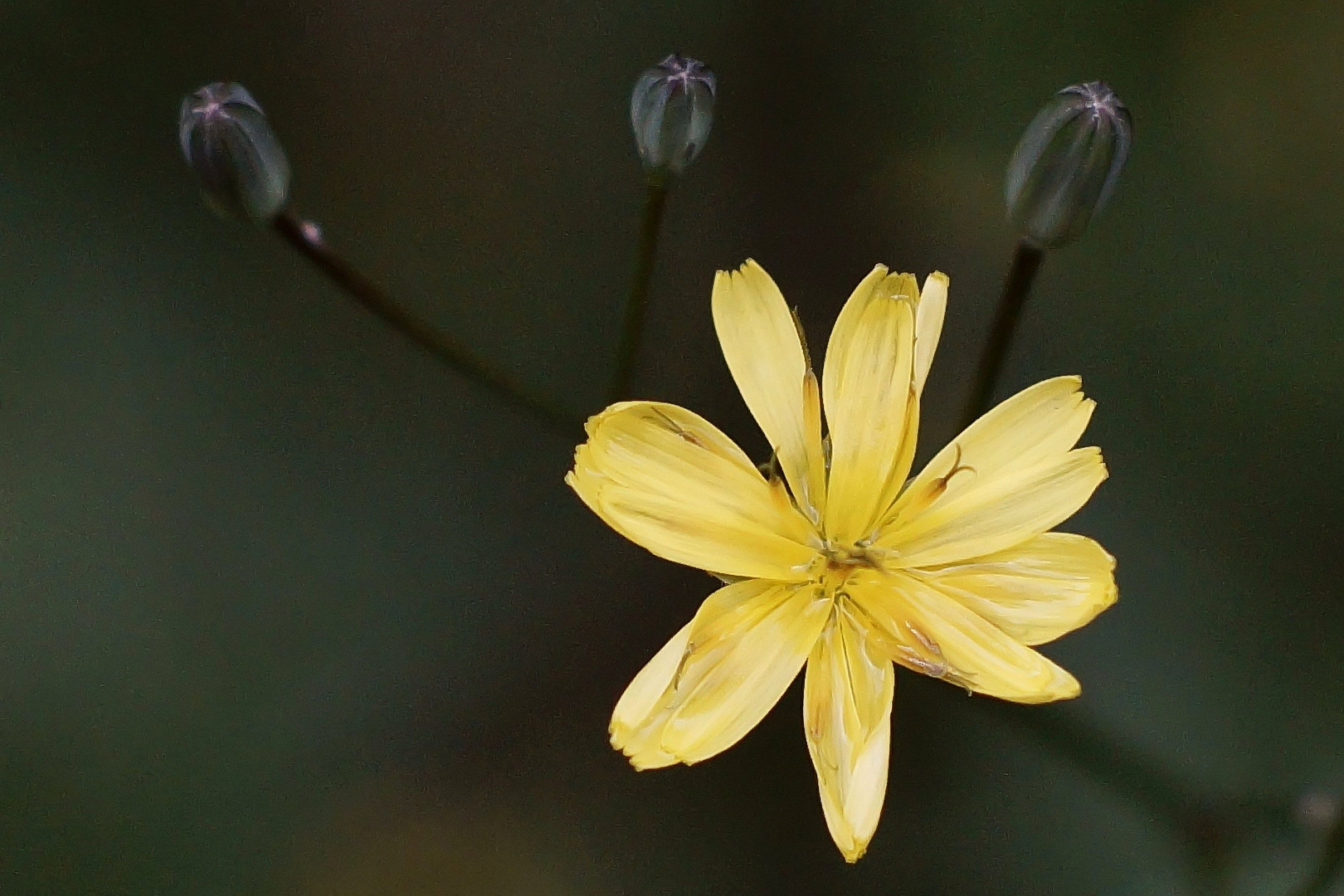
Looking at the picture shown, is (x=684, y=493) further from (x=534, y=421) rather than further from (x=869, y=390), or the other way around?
(x=534, y=421)

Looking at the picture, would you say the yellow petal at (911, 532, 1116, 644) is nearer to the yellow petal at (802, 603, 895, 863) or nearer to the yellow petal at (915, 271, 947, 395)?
the yellow petal at (802, 603, 895, 863)

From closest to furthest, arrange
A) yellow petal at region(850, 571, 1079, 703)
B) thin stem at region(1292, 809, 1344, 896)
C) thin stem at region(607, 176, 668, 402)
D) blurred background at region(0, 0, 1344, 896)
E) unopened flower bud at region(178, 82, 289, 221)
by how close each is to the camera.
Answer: yellow petal at region(850, 571, 1079, 703)
unopened flower bud at region(178, 82, 289, 221)
thin stem at region(607, 176, 668, 402)
thin stem at region(1292, 809, 1344, 896)
blurred background at region(0, 0, 1344, 896)

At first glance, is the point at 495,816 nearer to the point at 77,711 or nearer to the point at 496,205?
the point at 77,711

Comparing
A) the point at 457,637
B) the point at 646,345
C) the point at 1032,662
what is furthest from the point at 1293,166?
the point at 457,637

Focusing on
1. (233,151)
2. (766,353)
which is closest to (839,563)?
(766,353)

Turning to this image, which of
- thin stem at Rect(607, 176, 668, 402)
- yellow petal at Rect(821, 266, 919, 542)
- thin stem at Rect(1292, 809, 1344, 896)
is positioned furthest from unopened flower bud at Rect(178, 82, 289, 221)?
thin stem at Rect(1292, 809, 1344, 896)
